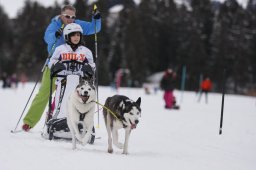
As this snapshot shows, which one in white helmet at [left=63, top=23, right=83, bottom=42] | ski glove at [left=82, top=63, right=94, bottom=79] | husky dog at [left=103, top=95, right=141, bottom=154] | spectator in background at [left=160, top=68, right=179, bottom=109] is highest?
white helmet at [left=63, top=23, right=83, bottom=42]

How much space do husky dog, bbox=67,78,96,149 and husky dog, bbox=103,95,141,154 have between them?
10.5 inches

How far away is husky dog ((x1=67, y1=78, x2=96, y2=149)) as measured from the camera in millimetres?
5734

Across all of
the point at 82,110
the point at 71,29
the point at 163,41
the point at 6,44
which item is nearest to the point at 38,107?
the point at 71,29

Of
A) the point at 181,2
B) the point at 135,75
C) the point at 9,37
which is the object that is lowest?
the point at 135,75

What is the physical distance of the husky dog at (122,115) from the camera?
5586 mm

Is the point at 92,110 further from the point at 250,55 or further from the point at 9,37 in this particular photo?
the point at 9,37

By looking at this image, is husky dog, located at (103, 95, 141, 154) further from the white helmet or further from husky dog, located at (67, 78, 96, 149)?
the white helmet

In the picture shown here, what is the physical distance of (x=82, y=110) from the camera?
18.9 ft

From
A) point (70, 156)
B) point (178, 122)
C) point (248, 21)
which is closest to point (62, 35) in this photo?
point (70, 156)

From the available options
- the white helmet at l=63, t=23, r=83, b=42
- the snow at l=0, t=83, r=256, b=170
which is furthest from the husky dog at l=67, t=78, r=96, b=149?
the white helmet at l=63, t=23, r=83, b=42

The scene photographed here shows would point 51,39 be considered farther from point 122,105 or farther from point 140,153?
point 140,153

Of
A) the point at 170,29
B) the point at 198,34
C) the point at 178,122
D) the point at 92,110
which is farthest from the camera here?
the point at 170,29

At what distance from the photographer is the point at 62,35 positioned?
7.24 metres

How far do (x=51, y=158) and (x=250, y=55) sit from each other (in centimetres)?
5814
